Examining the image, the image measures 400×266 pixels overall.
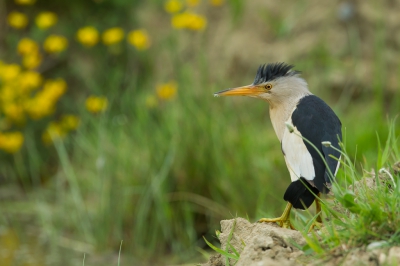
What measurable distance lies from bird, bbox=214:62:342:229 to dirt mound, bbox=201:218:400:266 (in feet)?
0.76

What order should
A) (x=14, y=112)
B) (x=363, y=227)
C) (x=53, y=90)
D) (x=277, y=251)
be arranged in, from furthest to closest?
(x=53, y=90)
(x=14, y=112)
(x=277, y=251)
(x=363, y=227)

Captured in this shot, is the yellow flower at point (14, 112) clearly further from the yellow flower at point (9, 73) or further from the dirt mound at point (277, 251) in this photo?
the dirt mound at point (277, 251)

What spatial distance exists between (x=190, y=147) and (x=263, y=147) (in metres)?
0.66

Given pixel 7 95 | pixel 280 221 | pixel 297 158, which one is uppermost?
pixel 297 158

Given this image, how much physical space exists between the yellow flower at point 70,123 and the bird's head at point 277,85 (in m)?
4.53

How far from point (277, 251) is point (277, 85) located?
4.36 feet

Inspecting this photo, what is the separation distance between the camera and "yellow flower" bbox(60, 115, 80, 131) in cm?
809

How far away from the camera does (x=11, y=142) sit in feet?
25.4

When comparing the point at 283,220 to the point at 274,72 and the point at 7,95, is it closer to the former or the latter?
the point at 274,72

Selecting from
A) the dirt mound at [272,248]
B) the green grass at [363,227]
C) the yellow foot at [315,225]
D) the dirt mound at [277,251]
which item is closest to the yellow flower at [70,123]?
the dirt mound at [277,251]

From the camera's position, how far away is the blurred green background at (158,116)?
19.1 ft

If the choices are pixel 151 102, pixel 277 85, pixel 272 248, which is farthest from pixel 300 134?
pixel 151 102

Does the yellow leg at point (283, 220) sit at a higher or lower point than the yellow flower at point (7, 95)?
higher

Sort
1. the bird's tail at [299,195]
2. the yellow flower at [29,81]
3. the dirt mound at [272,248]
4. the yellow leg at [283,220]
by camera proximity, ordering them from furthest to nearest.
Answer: the yellow flower at [29,81]
the yellow leg at [283,220]
the bird's tail at [299,195]
the dirt mound at [272,248]
